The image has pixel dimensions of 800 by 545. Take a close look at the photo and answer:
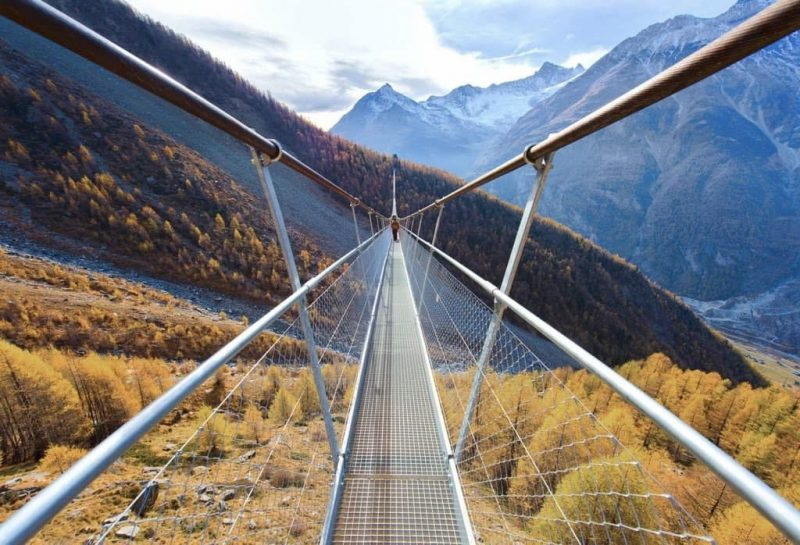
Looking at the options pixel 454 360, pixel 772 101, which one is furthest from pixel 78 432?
pixel 772 101

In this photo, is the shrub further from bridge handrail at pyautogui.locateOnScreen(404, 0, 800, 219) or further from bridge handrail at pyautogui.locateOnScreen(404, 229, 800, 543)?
bridge handrail at pyautogui.locateOnScreen(404, 0, 800, 219)

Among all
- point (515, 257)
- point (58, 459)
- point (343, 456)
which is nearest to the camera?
point (515, 257)

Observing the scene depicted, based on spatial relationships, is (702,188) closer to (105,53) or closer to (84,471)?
(105,53)

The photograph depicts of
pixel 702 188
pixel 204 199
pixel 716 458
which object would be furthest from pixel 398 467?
pixel 702 188

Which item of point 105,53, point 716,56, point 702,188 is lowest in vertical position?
point 105,53

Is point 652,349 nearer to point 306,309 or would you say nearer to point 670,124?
point 306,309

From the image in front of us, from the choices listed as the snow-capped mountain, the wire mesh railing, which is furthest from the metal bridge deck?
the snow-capped mountain

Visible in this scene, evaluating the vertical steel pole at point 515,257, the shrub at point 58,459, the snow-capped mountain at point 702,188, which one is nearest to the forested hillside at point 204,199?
the shrub at point 58,459
